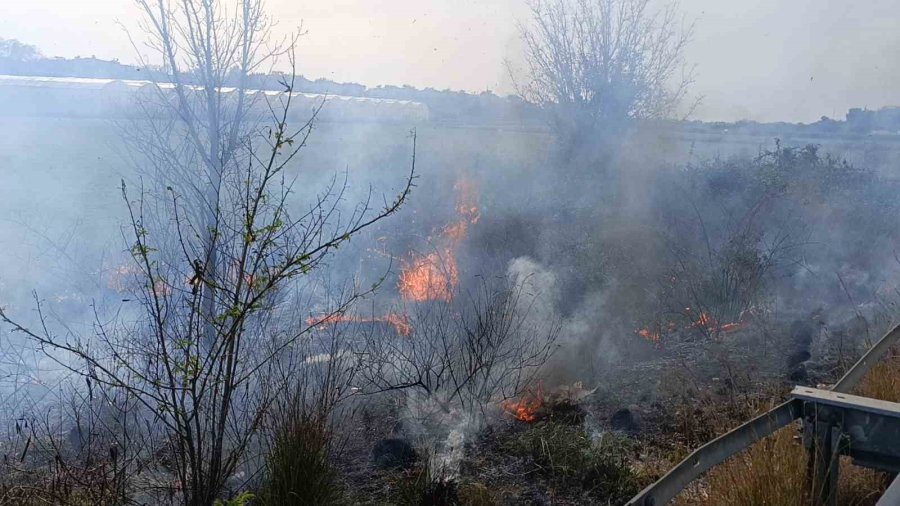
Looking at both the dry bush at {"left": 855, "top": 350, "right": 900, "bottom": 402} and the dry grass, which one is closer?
the dry grass

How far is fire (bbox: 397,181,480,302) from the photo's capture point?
1202cm

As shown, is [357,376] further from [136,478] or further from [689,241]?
[689,241]

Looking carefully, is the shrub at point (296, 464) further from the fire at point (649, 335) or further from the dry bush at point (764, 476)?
the fire at point (649, 335)

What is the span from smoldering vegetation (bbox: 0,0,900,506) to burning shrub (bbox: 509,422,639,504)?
0.03 m

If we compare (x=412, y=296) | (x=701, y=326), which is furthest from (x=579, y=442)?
(x=412, y=296)

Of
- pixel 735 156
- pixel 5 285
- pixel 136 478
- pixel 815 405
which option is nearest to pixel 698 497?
pixel 815 405

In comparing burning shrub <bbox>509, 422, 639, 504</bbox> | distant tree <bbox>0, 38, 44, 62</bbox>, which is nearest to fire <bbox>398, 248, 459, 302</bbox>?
burning shrub <bbox>509, 422, 639, 504</bbox>

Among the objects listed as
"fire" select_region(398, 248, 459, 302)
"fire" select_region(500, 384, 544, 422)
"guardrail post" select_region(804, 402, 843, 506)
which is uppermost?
"guardrail post" select_region(804, 402, 843, 506)

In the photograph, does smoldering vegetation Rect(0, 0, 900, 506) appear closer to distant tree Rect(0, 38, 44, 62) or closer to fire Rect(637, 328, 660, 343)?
fire Rect(637, 328, 660, 343)

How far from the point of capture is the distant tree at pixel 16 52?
1950 centimetres

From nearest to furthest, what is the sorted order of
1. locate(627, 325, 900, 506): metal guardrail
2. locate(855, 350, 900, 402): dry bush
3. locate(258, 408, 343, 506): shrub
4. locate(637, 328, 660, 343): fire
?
locate(627, 325, 900, 506): metal guardrail < locate(258, 408, 343, 506): shrub < locate(855, 350, 900, 402): dry bush < locate(637, 328, 660, 343): fire

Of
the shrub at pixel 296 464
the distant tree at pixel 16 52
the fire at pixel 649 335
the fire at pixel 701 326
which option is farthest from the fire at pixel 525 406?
the distant tree at pixel 16 52

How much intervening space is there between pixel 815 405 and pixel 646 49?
51.8ft

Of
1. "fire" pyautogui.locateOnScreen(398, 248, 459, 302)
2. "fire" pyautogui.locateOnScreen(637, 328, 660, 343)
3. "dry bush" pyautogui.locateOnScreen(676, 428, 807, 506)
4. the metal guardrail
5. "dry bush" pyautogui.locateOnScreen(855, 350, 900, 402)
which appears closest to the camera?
the metal guardrail
